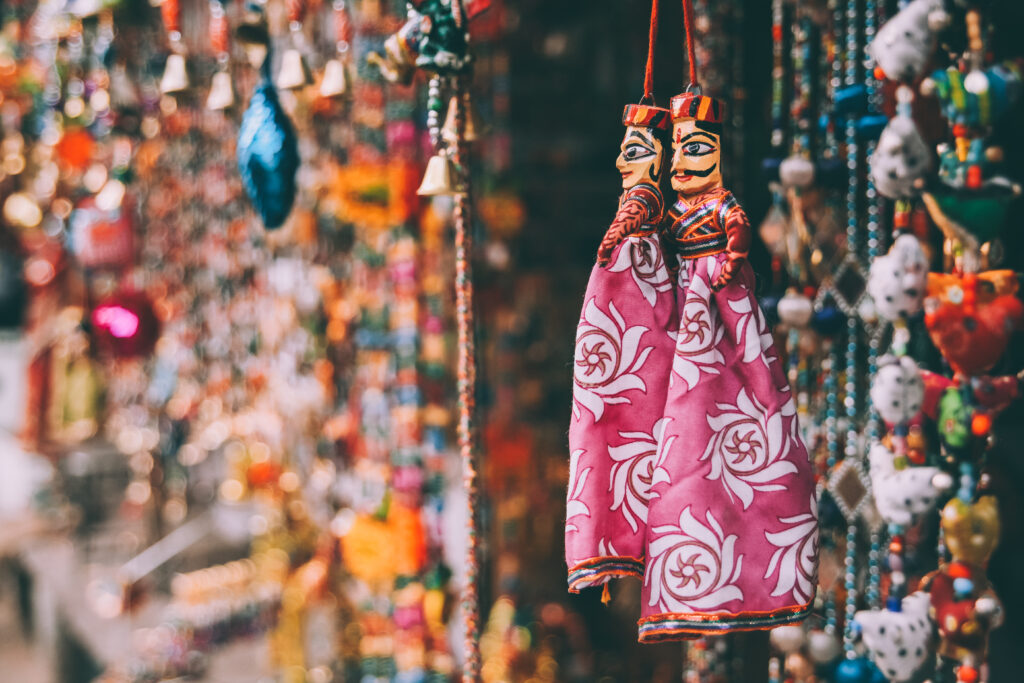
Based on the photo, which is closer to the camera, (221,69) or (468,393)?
(468,393)

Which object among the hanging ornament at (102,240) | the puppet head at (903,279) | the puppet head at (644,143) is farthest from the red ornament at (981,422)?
the hanging ornament at (102,240)

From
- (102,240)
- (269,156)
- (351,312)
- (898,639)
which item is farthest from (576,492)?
(102,240)

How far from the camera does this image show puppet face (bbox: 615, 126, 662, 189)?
537 millimetres

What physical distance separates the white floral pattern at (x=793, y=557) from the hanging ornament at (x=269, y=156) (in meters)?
0.64

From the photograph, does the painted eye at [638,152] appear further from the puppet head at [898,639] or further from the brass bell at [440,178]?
the puppet head at [898,639]

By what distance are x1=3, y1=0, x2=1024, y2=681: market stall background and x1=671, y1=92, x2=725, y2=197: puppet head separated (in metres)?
0.13

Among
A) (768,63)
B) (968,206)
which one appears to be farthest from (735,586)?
(768,63)

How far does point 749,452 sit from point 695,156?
0.63ft

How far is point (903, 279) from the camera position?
732 millimetres

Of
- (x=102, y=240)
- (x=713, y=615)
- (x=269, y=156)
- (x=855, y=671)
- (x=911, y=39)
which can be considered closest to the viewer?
(x=713, y=615)

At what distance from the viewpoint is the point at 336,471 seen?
6.58 ft

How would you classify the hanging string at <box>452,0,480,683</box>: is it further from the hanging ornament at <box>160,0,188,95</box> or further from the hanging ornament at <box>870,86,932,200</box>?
the hanging ornament at <box>160,0,188,95</box>

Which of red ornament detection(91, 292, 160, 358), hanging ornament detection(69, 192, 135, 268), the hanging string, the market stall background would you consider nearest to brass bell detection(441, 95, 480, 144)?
the hanging string

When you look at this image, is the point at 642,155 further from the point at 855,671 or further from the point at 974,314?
the point at 855,671
